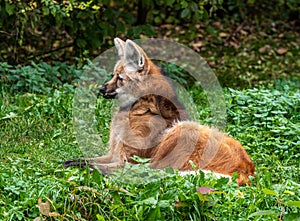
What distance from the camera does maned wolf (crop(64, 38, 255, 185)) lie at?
434 centimetres

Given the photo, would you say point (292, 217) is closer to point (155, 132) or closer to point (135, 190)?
point (135, 190)

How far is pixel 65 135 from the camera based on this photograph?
214 inches

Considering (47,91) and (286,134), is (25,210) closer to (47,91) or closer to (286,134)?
(286,134)

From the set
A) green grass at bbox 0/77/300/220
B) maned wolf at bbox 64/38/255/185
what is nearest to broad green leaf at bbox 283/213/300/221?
green grass at bbox 0/77/300/220

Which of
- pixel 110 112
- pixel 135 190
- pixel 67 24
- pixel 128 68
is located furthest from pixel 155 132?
pixel 67 24

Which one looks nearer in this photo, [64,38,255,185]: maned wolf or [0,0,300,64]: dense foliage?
[64,38,255,185]: maned wolf

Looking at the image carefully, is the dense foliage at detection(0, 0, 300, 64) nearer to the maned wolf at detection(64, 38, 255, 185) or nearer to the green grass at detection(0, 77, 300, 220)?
the maned wolf at detection(64, 38, 255, 185)

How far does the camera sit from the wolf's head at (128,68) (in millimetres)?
4570

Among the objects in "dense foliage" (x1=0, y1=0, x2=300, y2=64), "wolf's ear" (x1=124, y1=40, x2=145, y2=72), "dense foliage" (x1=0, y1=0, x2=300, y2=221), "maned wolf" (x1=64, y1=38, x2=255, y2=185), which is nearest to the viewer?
"dense foliage" (x1=0, y1=0, x2=300, y2=221)

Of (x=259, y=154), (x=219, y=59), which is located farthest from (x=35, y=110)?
(x=219, y=59)

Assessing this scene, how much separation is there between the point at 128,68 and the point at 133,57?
4.4 inches

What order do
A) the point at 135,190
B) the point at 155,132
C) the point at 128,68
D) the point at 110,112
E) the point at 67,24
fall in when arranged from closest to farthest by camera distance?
the point at 135,190, the point at 155,132, the point at 128,68, the point at 110,112, the point at 67,24

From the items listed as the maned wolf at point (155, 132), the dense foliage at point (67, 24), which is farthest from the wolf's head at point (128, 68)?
the dense foliage at point (67, 24)

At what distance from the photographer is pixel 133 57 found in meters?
4.60
